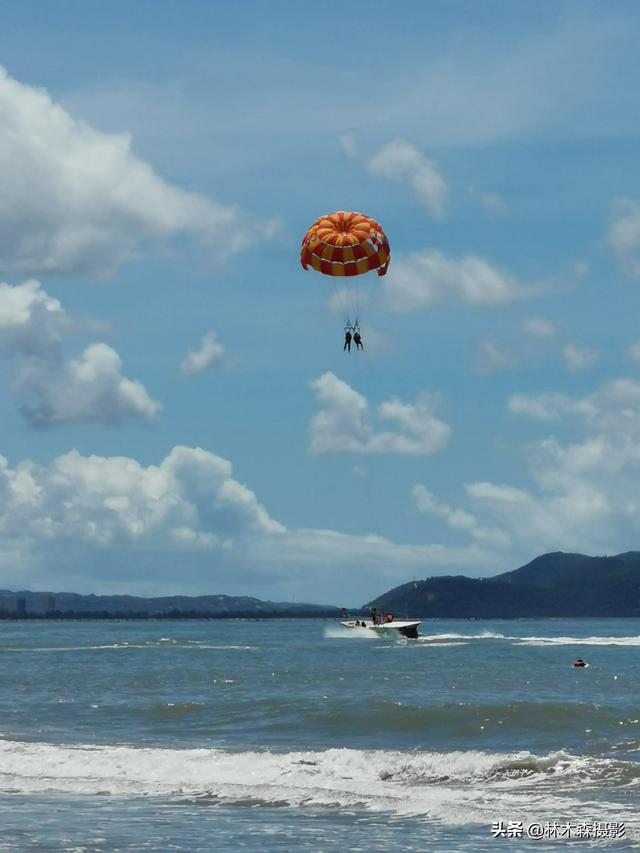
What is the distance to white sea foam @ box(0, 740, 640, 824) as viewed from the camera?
24.1 meters

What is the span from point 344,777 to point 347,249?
22.0 meters

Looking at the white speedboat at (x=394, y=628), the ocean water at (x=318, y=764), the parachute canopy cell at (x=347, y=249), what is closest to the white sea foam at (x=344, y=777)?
the ocean water at (x=318, y=764)

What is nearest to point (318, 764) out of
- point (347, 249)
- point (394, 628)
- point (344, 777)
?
point (344, 777)

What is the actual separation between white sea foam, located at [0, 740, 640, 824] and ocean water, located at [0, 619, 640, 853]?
2.5 inches

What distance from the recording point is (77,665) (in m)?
77.6

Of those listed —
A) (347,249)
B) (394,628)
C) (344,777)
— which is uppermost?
(347,249)

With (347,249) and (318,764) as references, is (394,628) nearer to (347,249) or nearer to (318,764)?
(347,249)

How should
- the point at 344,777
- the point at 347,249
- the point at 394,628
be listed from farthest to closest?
the point at 394,628 → the point at 347,249 → the point at 344,777

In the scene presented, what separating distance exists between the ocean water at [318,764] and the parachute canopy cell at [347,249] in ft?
50.7

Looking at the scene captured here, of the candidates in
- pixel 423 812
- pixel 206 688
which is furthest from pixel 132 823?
pixel 206 688

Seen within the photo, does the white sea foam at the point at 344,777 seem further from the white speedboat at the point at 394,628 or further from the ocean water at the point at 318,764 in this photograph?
the white speedboat at the point at 394,628

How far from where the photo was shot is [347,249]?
44719 millimetres

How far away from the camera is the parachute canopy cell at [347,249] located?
44.8 m

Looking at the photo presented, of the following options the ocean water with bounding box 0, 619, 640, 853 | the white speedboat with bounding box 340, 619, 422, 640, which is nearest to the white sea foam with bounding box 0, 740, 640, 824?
the ocean water with bounding box 0, 619, 640, 853
